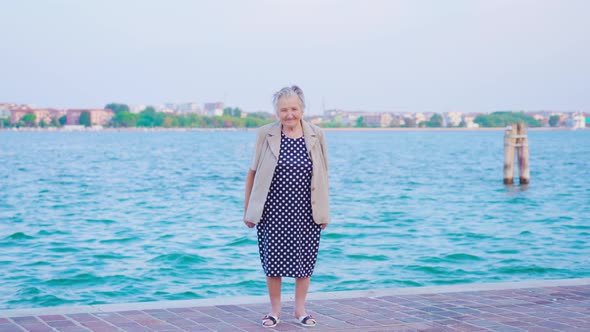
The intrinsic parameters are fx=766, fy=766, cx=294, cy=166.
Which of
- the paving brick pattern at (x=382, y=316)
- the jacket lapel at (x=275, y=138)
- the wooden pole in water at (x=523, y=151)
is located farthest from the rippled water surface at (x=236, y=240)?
the jacket lapel at (x=275, y=138)

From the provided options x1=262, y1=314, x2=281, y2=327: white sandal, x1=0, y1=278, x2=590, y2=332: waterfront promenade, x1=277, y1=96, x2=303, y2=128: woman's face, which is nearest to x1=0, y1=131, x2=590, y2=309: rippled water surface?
x1=0, y1=278, x2=590, y2=332: waterfront promenade


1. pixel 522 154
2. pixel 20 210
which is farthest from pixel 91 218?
pixel 522 154

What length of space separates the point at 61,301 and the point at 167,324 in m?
4.82

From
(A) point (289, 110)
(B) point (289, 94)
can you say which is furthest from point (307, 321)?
(B) point (289, 94)

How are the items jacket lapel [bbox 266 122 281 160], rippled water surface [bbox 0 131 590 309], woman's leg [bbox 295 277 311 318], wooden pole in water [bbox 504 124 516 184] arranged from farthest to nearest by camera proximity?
wooden pole in water [bbox 504 124 516 184] → rippled water surface [bbox 0 131 590 309] → woman's leg [bbox 295 277 311 318] → jacket lapel [bbox 266 122 281 160]

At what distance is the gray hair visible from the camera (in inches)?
207

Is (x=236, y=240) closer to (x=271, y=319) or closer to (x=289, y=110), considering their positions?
(x=271, y=319)

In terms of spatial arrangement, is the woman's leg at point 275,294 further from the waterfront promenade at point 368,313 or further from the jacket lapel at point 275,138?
the jacket lapel at point 275,138

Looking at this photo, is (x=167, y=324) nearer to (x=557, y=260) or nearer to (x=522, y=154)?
(x=557, y=260)

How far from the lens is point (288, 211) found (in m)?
5.38

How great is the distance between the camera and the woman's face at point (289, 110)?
527cm

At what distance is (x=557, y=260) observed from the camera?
1250cm

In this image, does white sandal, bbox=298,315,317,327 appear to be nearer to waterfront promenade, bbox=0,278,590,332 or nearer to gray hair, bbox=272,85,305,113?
waterfront promenade, bbox=0,278,590,332

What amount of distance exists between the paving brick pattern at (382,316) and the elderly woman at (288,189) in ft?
1.03
